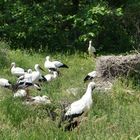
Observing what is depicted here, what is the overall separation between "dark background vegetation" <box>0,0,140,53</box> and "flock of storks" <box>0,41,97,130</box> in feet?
4.50

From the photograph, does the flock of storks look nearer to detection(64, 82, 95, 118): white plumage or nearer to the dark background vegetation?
detection(64, 82, 95, 118): white plumage

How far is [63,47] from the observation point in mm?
19734

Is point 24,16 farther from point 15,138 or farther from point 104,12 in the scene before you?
point 15,138

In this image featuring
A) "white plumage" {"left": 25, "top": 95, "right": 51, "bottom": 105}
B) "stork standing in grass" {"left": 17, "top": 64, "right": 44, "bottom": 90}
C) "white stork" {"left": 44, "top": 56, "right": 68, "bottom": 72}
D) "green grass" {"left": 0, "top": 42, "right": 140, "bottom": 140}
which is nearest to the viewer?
"green grass" {"left": 0, "top": 42, "right": 140, "bottom": 140}

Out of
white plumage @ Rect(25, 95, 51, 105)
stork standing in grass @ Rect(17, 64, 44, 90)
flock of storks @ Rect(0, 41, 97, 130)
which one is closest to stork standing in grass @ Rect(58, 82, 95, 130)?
flock of storks @ Rect(0, 41, 97, 130)

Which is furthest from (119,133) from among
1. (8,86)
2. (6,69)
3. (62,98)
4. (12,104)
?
(6,69)

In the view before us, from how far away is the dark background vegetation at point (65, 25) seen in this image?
19281mm

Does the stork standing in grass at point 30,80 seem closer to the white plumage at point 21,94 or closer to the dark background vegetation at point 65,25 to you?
the white plumage at point 21,94

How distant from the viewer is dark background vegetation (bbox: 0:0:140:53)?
63.3ft

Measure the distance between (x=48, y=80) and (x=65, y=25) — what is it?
23.5ft

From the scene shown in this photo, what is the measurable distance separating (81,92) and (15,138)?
4115 millimetres

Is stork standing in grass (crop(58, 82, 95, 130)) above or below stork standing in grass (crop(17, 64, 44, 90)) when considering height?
above

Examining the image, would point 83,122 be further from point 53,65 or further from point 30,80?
point 53,65

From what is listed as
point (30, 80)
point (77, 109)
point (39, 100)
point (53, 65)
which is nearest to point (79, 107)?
point (77, 109)
